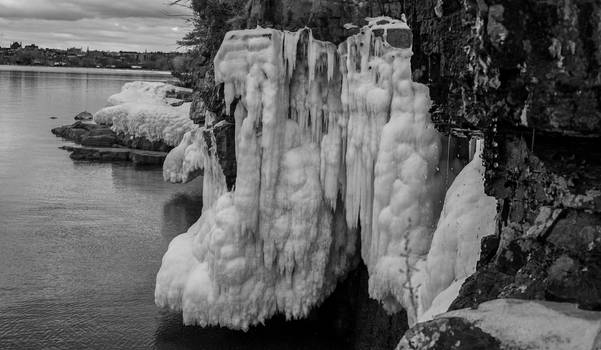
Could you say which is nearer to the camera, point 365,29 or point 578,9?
point 578,9

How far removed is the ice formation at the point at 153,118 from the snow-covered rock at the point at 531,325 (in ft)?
102

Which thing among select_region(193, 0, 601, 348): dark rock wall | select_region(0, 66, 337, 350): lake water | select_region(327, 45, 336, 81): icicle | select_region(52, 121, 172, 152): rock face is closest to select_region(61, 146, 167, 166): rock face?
select_region(52, 121, 172, 152): rock face

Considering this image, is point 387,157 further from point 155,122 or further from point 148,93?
point 148,93

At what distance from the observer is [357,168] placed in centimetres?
1274

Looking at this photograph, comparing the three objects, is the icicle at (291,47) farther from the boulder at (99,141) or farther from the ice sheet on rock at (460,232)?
the boulder at (99,141)

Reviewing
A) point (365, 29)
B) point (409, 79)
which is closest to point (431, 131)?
point (409, 79)

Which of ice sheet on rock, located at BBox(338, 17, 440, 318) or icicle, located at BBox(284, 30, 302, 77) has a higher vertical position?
icicle, located at BBox(284, 30, 302, 77)

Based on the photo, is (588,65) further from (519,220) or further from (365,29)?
(365,29)

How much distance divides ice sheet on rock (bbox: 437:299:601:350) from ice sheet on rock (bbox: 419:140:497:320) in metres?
3.33

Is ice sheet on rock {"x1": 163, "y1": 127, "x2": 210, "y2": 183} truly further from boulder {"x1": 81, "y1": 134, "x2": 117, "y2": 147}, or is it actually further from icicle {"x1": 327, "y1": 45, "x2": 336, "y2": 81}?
boulder {"x1": 81, "y1": 134, "x2": 117, "y2": 147}

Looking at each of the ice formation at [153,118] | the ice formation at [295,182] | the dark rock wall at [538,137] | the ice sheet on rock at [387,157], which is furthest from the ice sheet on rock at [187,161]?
the dark rock wall at [538,137]

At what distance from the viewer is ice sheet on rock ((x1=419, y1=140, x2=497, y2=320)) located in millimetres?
9336

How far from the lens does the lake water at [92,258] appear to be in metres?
14.8

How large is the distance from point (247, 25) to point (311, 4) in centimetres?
169
